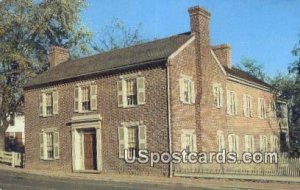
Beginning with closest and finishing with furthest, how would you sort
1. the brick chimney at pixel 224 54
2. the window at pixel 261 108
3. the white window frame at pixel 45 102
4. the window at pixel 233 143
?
the white window frame at pixel 45 102 < the window at pixel 233 143 < the brick chimney at pixel 224 54 < the window at pixel 261 108

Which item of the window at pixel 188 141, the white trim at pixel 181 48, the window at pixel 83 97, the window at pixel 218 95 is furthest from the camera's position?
the window at pixel 218 95

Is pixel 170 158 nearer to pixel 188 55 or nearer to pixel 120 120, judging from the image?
pixel 120 120

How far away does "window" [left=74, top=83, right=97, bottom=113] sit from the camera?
29.9 meters

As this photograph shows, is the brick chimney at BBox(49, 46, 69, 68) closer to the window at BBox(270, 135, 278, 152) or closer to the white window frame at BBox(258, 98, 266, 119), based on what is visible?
the white window frame at BBox(258, 98, 266, 119)

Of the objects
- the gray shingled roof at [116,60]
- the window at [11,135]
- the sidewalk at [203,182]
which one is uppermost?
the gray shingled roof at [116,60]

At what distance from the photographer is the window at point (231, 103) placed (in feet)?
108

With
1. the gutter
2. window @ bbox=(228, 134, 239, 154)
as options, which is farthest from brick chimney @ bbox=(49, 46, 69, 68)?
window @ bbox=(228, 134, 239, 154)

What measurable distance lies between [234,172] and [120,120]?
24.4ft

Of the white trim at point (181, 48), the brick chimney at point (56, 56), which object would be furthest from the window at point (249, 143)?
the brick chimney at point (56, 56)

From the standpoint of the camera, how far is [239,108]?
1362 inches

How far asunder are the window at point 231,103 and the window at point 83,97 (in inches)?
364

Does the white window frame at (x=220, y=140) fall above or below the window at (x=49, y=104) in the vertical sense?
below

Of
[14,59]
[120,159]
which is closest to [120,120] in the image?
[120,159]

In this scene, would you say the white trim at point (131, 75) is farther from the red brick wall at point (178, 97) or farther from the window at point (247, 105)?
the window at point (247, 105)
